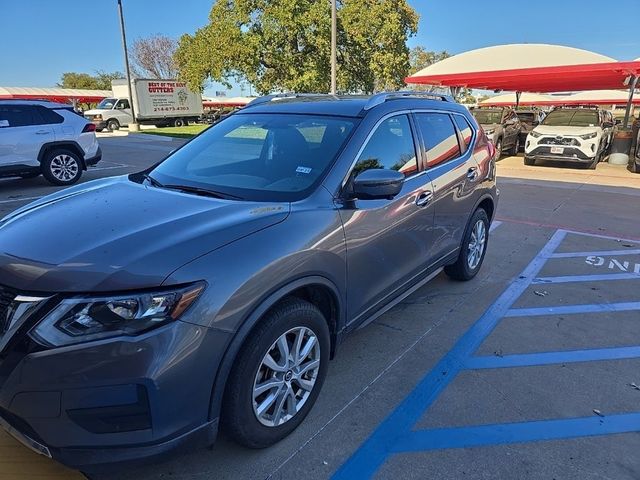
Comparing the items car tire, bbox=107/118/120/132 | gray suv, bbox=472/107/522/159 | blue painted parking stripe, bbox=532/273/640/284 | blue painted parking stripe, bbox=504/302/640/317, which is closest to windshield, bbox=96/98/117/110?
car tire, bbox=107/118/120/132

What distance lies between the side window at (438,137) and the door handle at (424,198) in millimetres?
264

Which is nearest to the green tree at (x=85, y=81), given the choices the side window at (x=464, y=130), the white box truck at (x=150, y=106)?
the white box truck at (x=150, y=106)

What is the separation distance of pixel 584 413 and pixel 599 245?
412 cm

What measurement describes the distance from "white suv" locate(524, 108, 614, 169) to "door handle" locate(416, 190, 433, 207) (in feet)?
40.3

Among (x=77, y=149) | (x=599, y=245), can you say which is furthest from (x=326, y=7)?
(x=599, y=245)

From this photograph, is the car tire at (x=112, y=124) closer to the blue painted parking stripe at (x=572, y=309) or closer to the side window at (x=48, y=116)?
the side window at (x=48, y=116)

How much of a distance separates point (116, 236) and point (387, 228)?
1623mm

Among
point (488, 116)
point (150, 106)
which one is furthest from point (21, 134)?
point (150, 106)

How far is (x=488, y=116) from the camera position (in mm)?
17344

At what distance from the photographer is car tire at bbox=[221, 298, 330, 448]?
214 cm

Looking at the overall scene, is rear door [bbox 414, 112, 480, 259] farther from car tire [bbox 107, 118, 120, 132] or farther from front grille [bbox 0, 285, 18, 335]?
car tire [bbox 107, 118, 120, 132]

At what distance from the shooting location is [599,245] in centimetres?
620

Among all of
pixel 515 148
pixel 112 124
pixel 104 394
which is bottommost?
pixel 515 148

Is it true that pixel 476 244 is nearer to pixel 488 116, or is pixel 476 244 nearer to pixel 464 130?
pixel 464 130
